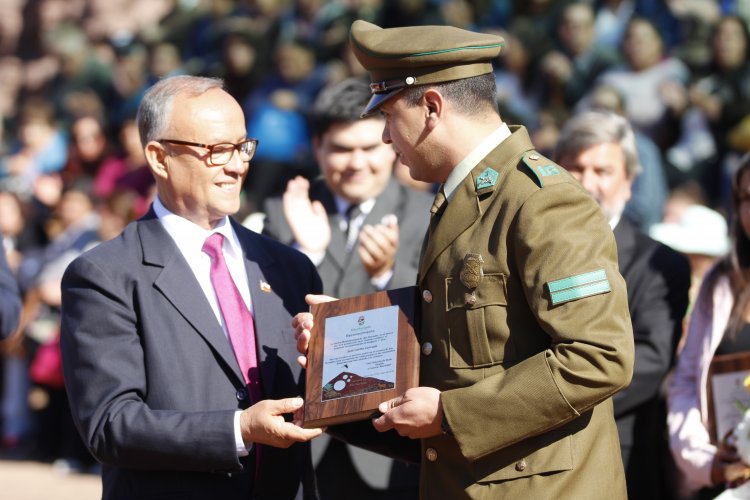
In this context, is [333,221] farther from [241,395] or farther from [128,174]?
[128,174]

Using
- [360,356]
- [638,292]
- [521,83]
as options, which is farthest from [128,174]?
[360,356]

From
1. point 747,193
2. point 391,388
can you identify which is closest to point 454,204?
point 391,388

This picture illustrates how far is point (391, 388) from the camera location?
2.94m

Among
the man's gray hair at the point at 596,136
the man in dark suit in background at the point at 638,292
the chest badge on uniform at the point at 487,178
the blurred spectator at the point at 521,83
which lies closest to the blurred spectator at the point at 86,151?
the blurred spectator at the point at 521,83

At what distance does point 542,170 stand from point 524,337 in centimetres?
44

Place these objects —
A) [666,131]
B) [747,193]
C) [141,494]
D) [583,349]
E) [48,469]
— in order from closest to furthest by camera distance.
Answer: [583,349] → [141,494] → [747,193] → [666,131] → [48,469]

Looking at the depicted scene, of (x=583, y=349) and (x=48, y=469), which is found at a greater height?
(x=583, y=349)

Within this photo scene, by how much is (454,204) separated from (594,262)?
45cm

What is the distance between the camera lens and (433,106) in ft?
9.87

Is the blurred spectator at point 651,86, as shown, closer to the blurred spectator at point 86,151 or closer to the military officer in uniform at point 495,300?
the military officer in uniform at point 495,300

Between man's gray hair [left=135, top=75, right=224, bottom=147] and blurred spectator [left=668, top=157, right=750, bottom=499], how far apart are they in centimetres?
201

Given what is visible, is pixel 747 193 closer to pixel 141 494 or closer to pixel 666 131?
pixel 141 494

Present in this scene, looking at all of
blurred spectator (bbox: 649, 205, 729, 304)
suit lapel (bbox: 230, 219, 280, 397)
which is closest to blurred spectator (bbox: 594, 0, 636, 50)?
blurred spectator (bbox: 649, 205, 729, 304)

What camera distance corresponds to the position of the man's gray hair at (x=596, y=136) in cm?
468
